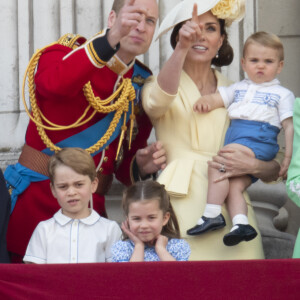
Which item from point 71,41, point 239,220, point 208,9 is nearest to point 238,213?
point 239,220

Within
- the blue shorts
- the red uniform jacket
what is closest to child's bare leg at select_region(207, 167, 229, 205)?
the blue shorts

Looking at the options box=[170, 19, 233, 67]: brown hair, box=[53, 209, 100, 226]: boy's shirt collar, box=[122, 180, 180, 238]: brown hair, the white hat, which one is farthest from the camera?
box=[170, 19, 233, 67]: brown hair

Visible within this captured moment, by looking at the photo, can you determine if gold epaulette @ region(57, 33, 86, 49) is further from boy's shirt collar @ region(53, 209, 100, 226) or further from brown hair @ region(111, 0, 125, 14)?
boy's shirt collar @ region(53, 209, 100, 226)

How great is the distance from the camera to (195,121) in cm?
443

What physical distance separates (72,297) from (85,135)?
4.08ft

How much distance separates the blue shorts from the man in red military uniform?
32 centimetres

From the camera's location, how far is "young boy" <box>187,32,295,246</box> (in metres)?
4.21

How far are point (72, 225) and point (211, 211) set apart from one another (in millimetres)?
534

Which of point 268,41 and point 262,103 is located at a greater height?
point 268,41

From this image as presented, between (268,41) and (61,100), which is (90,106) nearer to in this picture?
(61,100)

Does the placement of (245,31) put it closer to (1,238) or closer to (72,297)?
(1,238)

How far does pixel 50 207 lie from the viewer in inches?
173

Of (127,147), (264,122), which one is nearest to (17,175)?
(127,147)

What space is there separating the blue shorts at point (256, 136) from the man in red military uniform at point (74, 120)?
1.06 feet
